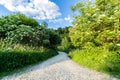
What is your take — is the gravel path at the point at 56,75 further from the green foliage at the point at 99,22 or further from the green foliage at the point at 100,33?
the green foliage at the point at 99,22

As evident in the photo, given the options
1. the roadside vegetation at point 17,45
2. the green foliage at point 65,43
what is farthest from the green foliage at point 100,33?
the green foliage at point 65,43

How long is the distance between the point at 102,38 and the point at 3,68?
782cm

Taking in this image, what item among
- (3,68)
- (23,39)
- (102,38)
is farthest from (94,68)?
(23,39)

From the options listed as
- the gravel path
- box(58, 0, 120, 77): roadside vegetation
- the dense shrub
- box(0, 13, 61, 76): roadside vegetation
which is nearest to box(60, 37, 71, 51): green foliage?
box(0, 13, 61, 76): roadside vegetation

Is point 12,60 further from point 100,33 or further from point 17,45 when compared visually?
point 100,33

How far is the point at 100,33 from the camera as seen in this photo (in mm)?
14938

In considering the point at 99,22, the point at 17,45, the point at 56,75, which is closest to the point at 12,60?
the point at 56,75

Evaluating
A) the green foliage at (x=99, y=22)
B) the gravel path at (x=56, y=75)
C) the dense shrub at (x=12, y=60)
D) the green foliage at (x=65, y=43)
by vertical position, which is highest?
the green foliage at (x=99, y=22)

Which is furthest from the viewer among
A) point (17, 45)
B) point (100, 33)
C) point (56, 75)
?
point (17, 45)

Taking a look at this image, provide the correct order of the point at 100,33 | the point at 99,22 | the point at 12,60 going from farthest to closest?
the point at 100,33
the point at 99,22
the point at 12,60

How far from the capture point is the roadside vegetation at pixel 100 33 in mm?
12169

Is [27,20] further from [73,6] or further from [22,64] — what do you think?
[22,64]

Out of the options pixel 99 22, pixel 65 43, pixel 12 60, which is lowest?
pixel 65 43

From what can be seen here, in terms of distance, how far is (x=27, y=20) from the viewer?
91.2ft
